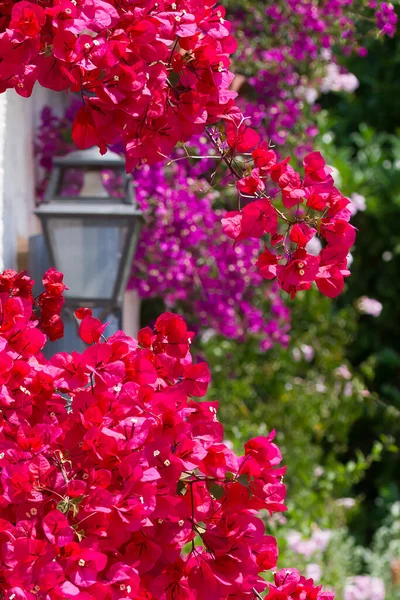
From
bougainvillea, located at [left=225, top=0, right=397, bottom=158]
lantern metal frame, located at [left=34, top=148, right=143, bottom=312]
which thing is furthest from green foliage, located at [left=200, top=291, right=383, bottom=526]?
lantern metal frame, located at [left=34, top=148, right=143, bottom=312]

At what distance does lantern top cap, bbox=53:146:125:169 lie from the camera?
9.61ft

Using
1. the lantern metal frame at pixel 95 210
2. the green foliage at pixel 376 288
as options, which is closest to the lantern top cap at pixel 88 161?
the lantern metal frame at pixel 95 210

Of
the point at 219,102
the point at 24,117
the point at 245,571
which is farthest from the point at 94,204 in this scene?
the point at 245,571

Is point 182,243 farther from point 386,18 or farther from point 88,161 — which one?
point 386,18

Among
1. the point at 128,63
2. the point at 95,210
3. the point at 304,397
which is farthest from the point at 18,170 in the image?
the point at 304,397

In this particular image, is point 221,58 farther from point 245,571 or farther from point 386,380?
point 386,380

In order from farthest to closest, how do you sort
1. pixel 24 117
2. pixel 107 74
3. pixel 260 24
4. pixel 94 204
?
1. pixel 260 24
2. pixel 24 117
3. pixel 94 204
4. pixel 107 74

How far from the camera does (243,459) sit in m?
1.36

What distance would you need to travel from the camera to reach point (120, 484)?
1.27 meters

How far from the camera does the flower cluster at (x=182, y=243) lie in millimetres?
3447

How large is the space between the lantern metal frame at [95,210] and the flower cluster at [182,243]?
0.36 metres

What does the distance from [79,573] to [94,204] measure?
1.80 meters

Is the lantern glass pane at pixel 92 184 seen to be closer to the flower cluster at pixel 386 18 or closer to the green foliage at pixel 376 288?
the flower cluster at pixel 386 18

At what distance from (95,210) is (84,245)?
0.11m
